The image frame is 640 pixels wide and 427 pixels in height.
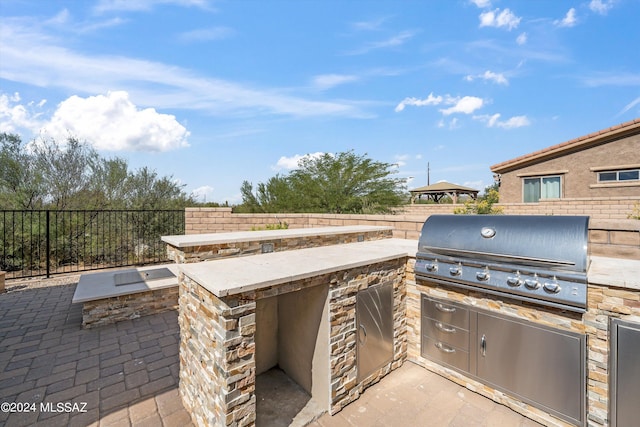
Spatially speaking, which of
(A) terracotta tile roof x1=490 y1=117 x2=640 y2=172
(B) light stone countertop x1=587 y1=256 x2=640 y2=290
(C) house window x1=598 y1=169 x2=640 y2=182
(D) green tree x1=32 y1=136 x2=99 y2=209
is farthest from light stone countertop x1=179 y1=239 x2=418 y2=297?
(C) house window x1=598 y1=169 x2=640 y2=182

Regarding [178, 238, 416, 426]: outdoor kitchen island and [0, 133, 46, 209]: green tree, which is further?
[0, 133, 46, 209]: green tree

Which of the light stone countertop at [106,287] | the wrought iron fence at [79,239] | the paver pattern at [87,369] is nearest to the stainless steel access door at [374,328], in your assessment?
the paver pattern at [87,369]

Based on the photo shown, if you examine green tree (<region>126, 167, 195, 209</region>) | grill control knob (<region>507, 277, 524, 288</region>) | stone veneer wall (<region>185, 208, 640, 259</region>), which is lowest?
grill control knob (<region>507, 277, 524, 288</region>)

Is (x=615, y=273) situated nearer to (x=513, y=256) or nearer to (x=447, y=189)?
(x=513, y=256)

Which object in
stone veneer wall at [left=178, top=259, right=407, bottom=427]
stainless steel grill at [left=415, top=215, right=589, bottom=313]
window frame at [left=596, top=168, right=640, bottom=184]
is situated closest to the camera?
stone veneer wall at [left=178, top=259, right=407, bottom=427]

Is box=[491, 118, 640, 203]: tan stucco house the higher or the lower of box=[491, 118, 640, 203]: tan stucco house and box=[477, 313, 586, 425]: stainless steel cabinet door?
the higher

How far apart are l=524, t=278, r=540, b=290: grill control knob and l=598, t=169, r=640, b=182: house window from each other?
40.2 ft

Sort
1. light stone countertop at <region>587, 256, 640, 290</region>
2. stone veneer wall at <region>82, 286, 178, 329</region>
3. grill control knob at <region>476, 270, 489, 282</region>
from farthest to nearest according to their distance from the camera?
1. stone veneer wall at <region>82, 286, 178, 329</region>
2. grill control knob at <region>476, 270, 489, 282</region>
3. light stone countertop at <region>587, 256, 640, 290</region>

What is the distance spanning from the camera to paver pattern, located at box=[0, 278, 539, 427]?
2.66 meters

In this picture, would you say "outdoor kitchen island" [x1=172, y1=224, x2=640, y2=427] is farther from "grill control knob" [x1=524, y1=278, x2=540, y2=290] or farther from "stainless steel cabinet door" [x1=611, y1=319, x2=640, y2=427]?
"grill control knob" [x1=524, y1=278, x2=540, y2=290]

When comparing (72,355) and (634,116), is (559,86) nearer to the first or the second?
(634,116)

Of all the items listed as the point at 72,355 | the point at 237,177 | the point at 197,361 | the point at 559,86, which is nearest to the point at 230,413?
the point at 197,361

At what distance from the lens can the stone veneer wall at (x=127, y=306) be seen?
4.51 m

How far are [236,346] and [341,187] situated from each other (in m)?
8.14
